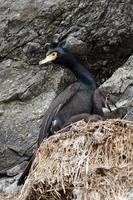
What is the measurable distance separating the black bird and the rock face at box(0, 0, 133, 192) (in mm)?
752

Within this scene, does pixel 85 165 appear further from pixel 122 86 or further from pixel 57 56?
pixel 122 86

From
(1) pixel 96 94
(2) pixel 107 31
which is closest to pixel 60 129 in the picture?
(1) pixel 96 94

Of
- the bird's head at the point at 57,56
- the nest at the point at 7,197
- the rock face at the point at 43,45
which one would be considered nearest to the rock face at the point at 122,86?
the rock face at the point at 43,45

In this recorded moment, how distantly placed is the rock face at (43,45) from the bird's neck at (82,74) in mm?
709

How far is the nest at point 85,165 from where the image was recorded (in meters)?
5.44

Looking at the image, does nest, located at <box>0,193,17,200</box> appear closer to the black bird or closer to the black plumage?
the black bird

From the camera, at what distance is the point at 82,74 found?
7.07 meters

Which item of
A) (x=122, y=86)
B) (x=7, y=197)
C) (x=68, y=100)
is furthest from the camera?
(x=122, y=86)

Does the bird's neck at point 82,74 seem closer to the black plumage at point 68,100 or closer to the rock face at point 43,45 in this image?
the black plumage at point 68,100

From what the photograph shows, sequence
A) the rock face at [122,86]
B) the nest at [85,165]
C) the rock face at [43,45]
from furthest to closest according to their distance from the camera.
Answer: the rock face at [43,45] → the rock face at [122,86] → the nest at [85,165]

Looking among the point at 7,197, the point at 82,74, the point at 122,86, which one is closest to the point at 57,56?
the point at 82,74

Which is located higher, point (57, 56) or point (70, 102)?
point (57, 56)

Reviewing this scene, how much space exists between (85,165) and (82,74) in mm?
1596

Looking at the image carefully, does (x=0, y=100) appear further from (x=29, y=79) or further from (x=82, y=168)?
(x=82, y=168)
